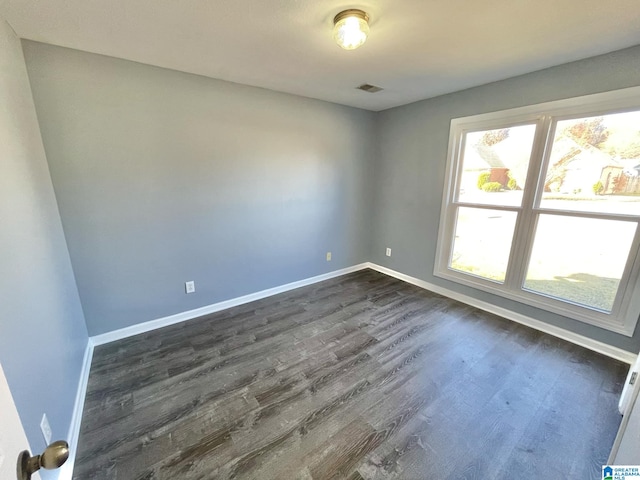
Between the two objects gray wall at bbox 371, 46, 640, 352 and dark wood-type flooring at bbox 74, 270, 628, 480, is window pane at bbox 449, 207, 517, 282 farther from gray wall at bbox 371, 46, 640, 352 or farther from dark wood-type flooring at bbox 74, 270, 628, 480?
dark wood-type flooring at bbox 74, 270, 628, 480

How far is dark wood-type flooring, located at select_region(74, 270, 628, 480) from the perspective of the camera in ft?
4.53

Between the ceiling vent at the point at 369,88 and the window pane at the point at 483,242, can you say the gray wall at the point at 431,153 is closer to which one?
the window pane at the point at 483,242

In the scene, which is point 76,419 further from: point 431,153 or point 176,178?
point 431,153

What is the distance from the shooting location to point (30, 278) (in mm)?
1284

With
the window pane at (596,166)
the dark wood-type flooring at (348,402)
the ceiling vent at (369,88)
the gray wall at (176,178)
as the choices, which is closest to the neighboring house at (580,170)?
the window pane at (596,166)

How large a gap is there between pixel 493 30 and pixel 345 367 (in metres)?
2.52

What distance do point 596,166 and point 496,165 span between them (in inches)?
29.7

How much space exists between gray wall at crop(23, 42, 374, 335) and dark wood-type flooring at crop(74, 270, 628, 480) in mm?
529

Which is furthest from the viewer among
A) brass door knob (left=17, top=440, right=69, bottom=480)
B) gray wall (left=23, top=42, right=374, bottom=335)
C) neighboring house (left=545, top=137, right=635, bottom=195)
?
neighboring house (left=545, top=137, right=635, bottom=195)

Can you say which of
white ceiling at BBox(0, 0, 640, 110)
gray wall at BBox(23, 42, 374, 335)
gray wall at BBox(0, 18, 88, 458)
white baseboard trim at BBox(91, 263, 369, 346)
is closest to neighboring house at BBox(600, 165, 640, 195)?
white ceiling at BBox(0, 0, 640, 110)

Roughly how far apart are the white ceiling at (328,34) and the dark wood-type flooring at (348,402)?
7.64ft

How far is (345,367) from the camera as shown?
6.75ft

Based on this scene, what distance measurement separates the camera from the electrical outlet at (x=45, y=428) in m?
1.13

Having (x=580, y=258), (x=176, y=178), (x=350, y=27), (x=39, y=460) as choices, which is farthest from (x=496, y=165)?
(x=39, y=460)
